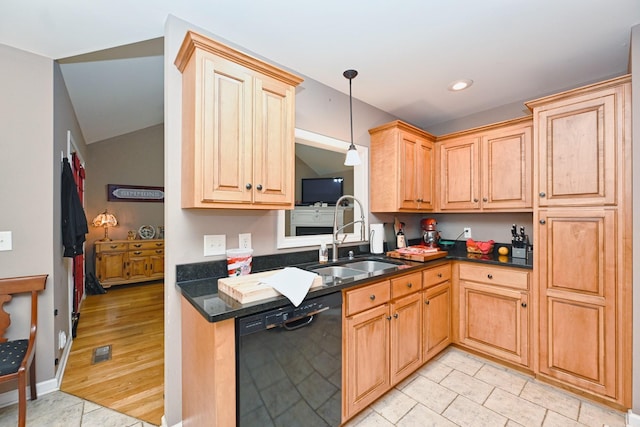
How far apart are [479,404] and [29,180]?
3.50 metres

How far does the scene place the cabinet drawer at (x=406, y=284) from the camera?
1.90 meters

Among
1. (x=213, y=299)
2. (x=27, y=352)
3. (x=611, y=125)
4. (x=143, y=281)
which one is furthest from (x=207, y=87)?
(x=143, y=281)

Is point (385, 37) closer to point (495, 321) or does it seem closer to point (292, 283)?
point (292, 283)

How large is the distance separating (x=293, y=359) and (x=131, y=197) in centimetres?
552

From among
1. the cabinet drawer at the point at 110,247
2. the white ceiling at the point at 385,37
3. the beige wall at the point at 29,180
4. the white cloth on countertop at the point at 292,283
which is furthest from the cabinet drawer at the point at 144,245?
the white cloth on countertop at the point at 292,283

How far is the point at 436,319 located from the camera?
233 centimetres

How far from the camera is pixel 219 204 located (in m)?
1.42

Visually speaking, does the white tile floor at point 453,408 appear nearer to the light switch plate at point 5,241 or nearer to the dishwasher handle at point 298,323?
the dishwasher handle at point 298,323

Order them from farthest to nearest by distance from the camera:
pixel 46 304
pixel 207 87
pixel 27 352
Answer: pixel 46 304, pixel 27 352, pixel 207 87

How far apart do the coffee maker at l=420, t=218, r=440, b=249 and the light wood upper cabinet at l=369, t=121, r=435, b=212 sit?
0.33 m

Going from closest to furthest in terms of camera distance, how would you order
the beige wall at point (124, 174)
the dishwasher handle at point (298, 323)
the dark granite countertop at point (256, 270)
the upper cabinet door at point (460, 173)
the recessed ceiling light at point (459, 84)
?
the dark granite countertop at point (256, 270) → the dishwasher handle at point (298, 323) → the recessed ceiling light at point (459, 84) → the upper cabinet door at point (460, 173) → the beige wall at point (124, 174)

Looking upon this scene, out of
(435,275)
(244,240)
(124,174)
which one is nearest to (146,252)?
(124,174)

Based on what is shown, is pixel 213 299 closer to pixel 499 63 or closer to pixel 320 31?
pixel 320 31

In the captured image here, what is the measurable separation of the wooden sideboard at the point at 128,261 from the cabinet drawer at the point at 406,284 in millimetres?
4917
